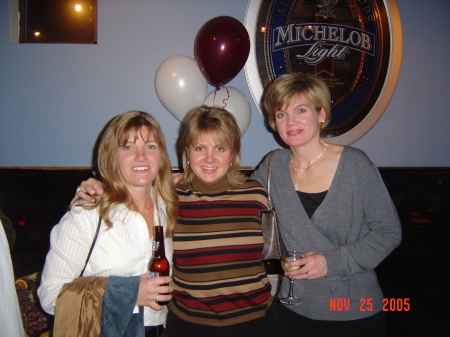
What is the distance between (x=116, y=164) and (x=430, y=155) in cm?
348

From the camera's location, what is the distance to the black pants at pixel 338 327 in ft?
4.55

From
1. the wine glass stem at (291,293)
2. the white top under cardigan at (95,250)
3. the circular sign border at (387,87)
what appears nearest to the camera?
the white top under cardigan at (95,250)

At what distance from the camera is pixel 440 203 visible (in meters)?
2.72

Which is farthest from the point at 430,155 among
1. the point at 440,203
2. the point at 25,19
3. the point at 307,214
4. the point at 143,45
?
the point at 25,19

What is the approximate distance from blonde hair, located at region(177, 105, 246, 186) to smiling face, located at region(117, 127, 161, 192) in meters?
0.23

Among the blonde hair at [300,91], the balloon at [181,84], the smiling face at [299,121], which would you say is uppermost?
the balloon at [181,84]

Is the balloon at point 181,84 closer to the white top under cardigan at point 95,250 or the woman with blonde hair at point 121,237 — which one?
the woman with blonde hair at point 121,237

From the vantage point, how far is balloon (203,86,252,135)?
7.98 feet

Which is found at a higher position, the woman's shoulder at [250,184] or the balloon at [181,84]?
the balloon at [181,84]

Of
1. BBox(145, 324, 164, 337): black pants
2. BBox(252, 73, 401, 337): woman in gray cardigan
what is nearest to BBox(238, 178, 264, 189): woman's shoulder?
BBox(252, 73, 401, 337): woman in gray cardigan

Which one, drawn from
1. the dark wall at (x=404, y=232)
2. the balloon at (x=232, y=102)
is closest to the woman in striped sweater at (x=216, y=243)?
the balloon at (x=232, y=102)

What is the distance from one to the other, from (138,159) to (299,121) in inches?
35.3

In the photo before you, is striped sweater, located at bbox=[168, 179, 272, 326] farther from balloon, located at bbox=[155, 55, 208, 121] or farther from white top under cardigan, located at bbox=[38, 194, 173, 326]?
balloon, located at bbox=[155, 55, 208, 121]

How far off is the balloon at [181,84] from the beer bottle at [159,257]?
142 centimetres
